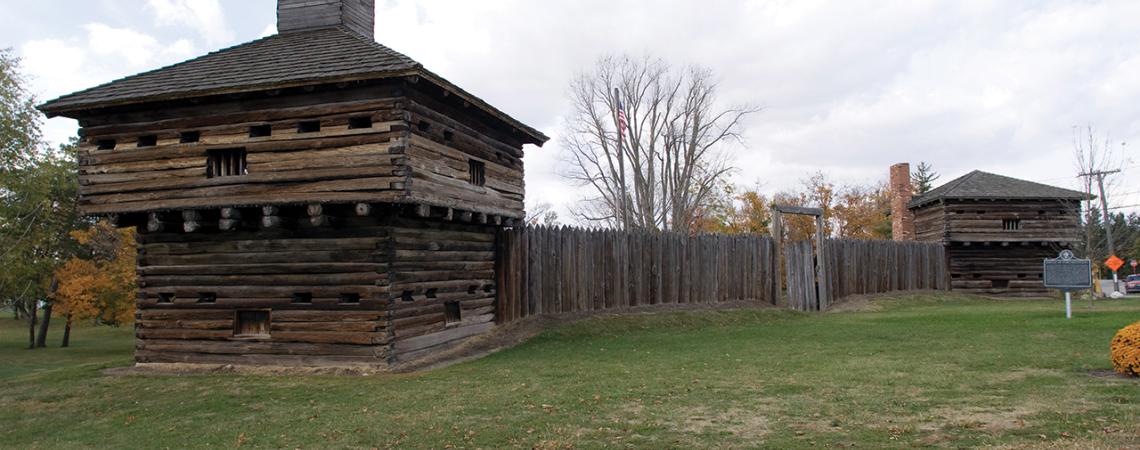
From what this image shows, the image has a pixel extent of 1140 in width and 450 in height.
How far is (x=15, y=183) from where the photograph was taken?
77.8 feet

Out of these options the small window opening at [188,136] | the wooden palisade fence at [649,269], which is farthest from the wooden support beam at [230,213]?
the wooden palisade fence at [649,269]

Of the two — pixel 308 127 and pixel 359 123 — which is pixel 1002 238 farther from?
pixel 308 127

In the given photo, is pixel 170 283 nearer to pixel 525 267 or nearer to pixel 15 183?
pixel 525 267

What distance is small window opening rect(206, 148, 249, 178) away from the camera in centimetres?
1267

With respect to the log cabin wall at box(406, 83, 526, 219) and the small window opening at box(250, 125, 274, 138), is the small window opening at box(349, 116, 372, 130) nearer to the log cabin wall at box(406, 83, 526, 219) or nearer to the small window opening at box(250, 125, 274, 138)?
the log cabin wall at box(406, 83, 526, 219)

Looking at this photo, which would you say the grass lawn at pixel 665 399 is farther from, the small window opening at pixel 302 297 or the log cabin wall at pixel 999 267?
the log cabin wall at pixel 999 267

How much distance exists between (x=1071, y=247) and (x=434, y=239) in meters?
23.9

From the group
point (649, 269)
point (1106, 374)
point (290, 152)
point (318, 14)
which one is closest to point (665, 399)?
point (1106, 374)

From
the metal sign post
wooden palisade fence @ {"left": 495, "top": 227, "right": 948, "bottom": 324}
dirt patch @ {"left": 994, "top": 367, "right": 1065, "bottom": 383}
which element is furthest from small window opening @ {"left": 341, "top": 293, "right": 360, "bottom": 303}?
the metal sign post

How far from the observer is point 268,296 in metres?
12.7

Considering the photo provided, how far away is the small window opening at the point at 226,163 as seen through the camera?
41.6ft

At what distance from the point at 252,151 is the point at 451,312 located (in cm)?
451

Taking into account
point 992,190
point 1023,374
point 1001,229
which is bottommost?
point 1023,374

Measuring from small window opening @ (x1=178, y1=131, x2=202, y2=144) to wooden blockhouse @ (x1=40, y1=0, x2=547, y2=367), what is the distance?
0.08 feet
